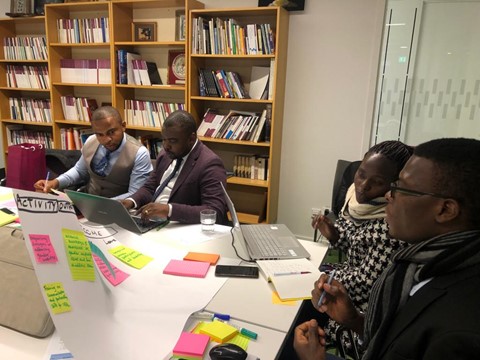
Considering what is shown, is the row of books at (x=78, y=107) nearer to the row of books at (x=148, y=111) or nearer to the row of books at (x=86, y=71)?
the row of books at (x=86, y=71)

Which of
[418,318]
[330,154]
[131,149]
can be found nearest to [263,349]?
[418,318]

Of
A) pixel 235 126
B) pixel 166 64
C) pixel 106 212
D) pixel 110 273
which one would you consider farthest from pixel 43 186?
pixel 166 64

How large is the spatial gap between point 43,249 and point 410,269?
0.86 meters

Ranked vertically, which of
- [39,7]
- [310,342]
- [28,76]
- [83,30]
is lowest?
[310,342]

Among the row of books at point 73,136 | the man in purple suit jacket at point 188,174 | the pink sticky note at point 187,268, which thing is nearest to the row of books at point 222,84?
the man in purple suit jacket at point 188,174

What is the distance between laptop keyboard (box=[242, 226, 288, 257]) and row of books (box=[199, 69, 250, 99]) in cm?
186

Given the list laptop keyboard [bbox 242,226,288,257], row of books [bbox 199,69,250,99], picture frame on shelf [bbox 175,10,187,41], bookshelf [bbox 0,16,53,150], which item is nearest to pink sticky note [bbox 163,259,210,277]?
laptop keyboard [bbox 242,226,288,257]

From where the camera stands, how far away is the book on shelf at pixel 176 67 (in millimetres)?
3564

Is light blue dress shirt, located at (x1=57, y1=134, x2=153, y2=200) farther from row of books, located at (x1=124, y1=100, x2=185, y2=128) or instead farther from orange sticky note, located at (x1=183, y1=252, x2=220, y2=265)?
orange sticky note, located at (x1=183, y1=252, x2=220, y2=265)

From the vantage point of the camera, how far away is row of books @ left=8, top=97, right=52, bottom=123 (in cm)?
416

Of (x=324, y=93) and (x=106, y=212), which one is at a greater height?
(x=324, y=93)

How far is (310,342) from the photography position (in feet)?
3.43

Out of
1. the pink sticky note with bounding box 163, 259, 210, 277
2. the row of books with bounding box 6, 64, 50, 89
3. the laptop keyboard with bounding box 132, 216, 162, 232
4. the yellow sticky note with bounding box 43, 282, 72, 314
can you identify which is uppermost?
the row of books with bounding box 6, 64, 50, 89

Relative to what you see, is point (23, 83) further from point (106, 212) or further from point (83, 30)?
point (106, 212)
